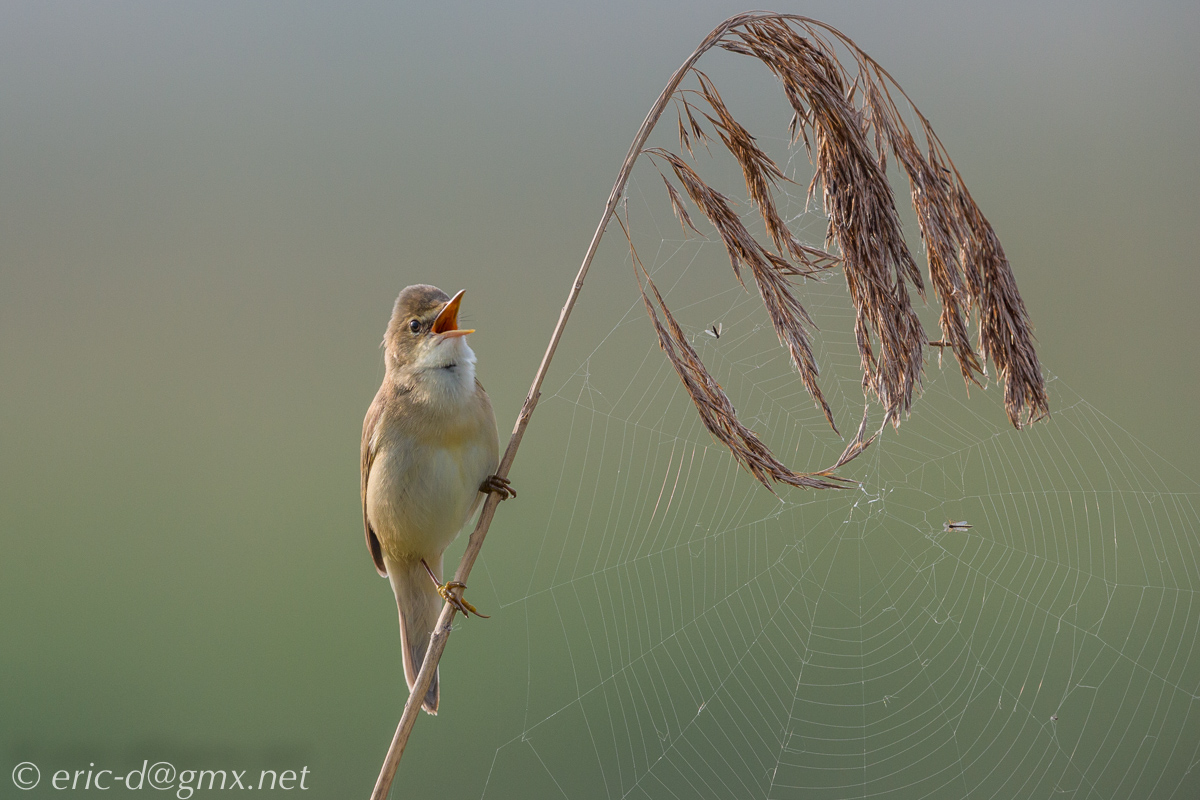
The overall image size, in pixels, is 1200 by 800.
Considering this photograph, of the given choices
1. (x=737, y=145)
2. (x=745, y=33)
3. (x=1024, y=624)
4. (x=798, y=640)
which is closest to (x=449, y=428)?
(x=737, y=145)

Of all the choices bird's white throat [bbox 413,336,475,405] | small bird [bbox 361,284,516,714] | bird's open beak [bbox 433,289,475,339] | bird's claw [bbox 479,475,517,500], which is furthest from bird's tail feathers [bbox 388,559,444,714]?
bird's open beak [bbox 433,289,475,339]

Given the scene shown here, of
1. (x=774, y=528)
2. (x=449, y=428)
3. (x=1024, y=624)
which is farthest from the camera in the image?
(x=1024, y=624)

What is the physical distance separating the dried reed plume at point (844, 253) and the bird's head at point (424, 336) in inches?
14.4

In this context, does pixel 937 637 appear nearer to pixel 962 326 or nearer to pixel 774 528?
pixel 774 528

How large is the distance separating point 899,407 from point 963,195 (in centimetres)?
31

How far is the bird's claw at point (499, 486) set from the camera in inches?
53.2

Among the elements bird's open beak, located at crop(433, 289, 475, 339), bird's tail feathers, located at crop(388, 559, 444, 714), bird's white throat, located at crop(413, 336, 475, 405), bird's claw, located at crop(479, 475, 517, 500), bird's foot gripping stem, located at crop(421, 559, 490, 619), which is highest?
bird's open beak, located at crop(433, 289, 475, 339)

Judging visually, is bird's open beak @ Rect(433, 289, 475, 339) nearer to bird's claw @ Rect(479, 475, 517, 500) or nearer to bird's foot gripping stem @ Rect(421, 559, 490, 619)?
bird's claw @ Rect(479, 475, 517, 500)

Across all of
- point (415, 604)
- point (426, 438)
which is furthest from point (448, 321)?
point (415, 604)

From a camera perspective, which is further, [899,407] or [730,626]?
[730,626]

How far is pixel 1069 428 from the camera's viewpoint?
3.23 meters

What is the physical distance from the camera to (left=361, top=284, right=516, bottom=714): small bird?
4.81 ft

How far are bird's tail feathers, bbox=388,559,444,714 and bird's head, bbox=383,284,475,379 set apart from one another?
15.5 inches

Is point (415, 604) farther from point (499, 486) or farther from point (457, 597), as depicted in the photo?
point (457, 597)
